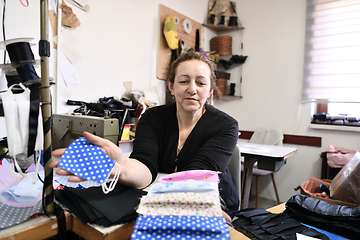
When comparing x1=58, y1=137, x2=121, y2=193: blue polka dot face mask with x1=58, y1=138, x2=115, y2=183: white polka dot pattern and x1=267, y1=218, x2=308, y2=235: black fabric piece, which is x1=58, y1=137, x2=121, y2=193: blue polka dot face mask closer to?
x1=58, y1=138, x2=115, y2=183: white polka dot pattern

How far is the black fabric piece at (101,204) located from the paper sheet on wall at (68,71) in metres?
1.73

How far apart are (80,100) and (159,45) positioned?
1251mm

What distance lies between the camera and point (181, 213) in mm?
623

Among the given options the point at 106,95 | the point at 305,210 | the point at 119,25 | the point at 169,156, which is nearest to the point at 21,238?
the point at 169,156

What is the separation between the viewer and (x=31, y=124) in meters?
0.60

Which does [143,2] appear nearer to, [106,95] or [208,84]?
[106,95]

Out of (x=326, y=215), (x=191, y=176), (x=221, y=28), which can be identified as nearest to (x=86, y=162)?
(x=191, y=176)

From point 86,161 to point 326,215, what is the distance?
93 centimetres

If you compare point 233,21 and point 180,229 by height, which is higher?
point 233,21

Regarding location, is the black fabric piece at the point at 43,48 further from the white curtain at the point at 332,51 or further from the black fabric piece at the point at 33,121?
the white curtain at the point at 332,51

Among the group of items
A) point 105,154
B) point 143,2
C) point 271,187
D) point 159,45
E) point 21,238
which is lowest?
point 271,187

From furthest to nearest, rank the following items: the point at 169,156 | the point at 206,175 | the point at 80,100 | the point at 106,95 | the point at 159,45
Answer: the point at 159,45, the point at 106,95, the point at 80,100, the point at 169,156, the point at 206,175

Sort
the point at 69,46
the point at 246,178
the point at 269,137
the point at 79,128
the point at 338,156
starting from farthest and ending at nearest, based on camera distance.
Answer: the point at 269,137, the point at 338,156, the point at 246,178, the point at 69,46, the point at 79,128

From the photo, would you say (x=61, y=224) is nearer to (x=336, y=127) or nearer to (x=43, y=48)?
(x=43, y=48)
